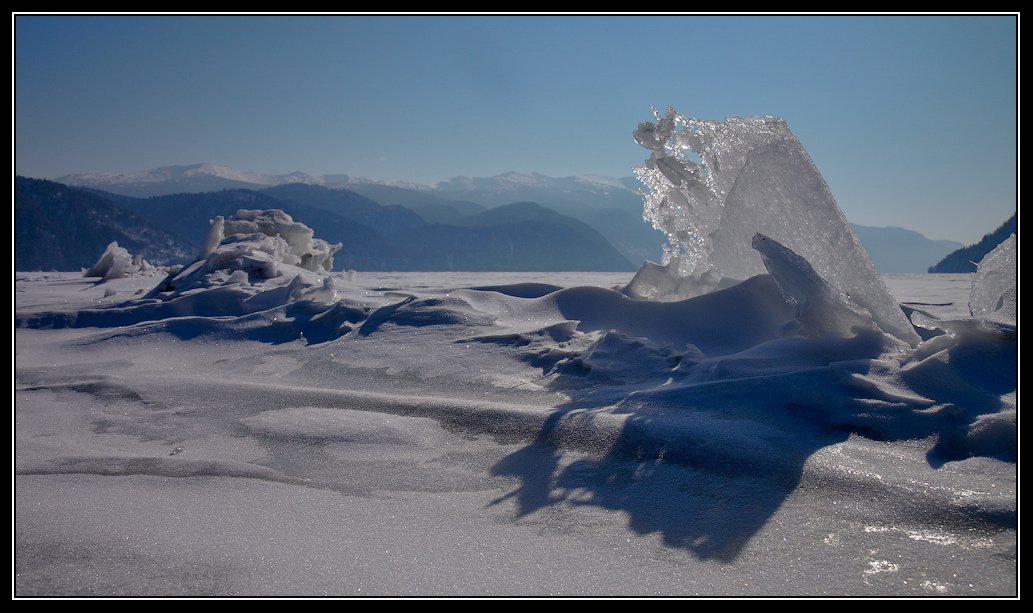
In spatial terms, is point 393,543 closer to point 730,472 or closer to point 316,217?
point 730,472

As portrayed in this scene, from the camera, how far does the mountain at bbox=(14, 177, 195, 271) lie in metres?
33.8

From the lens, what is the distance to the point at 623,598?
1.15m

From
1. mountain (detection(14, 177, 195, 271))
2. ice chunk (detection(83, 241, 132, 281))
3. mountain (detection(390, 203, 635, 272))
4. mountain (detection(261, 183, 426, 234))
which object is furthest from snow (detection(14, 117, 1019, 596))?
mountain (detection(261, 183, 426, 234))

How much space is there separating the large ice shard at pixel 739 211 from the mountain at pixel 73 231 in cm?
3941

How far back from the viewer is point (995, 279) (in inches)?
116

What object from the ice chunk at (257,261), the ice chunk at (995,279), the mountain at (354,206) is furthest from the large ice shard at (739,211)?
the mountain at (354,206)

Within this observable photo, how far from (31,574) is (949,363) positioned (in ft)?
9.63

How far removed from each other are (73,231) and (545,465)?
45.6 m

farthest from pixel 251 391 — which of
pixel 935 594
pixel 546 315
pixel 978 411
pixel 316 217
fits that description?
pixel 316 217

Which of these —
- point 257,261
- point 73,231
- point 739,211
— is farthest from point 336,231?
point 739,211

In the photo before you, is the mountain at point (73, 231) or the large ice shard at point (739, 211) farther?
the mountain at point (73, 231)

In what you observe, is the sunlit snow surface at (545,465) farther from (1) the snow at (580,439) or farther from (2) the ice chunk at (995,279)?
(2) the ice chunk at (995,279)

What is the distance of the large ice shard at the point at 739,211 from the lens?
2.94 m

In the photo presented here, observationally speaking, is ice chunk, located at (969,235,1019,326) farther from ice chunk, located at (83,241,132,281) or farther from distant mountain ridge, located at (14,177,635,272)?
distant mountain ridge, located at (14,177,635,272)
